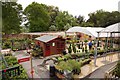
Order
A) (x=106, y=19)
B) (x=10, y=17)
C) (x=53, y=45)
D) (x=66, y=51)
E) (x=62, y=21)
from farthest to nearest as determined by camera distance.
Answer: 1. (x=106, y=19)
2. (x=62, y=21)
3. (x=10, y=17)
4. (x=66, y=51)
5. (x=53, y=45)

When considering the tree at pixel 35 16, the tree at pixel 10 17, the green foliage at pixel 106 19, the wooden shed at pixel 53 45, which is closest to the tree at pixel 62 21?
the tree at pixel 35 16

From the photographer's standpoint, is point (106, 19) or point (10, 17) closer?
point (10, 17)

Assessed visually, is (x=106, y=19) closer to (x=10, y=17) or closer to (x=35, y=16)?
(x=35, y=16)

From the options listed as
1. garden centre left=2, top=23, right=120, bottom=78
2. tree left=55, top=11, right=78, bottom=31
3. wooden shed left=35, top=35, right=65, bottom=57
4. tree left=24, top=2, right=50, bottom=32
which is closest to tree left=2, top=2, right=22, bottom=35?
garden centre left=2, top=23, right=120, bottom=78

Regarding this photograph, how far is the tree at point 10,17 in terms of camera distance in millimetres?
19453

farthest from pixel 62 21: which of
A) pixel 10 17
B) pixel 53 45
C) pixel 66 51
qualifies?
pixel 53 45

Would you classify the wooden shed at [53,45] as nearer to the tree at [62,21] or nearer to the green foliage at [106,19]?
the tree at [62,21]

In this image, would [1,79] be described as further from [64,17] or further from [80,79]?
[64,17]

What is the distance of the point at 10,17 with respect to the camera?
20.2 metres

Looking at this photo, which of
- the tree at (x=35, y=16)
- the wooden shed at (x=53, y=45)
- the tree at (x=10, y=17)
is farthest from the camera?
the tree at (x=35, y=16)

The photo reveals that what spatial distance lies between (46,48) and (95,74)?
5.99 m

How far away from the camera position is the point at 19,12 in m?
23.6

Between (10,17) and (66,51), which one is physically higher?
(10,17)

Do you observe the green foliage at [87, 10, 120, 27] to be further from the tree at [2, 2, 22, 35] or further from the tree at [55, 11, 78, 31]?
the tree at [2, 2, 22, 35]
